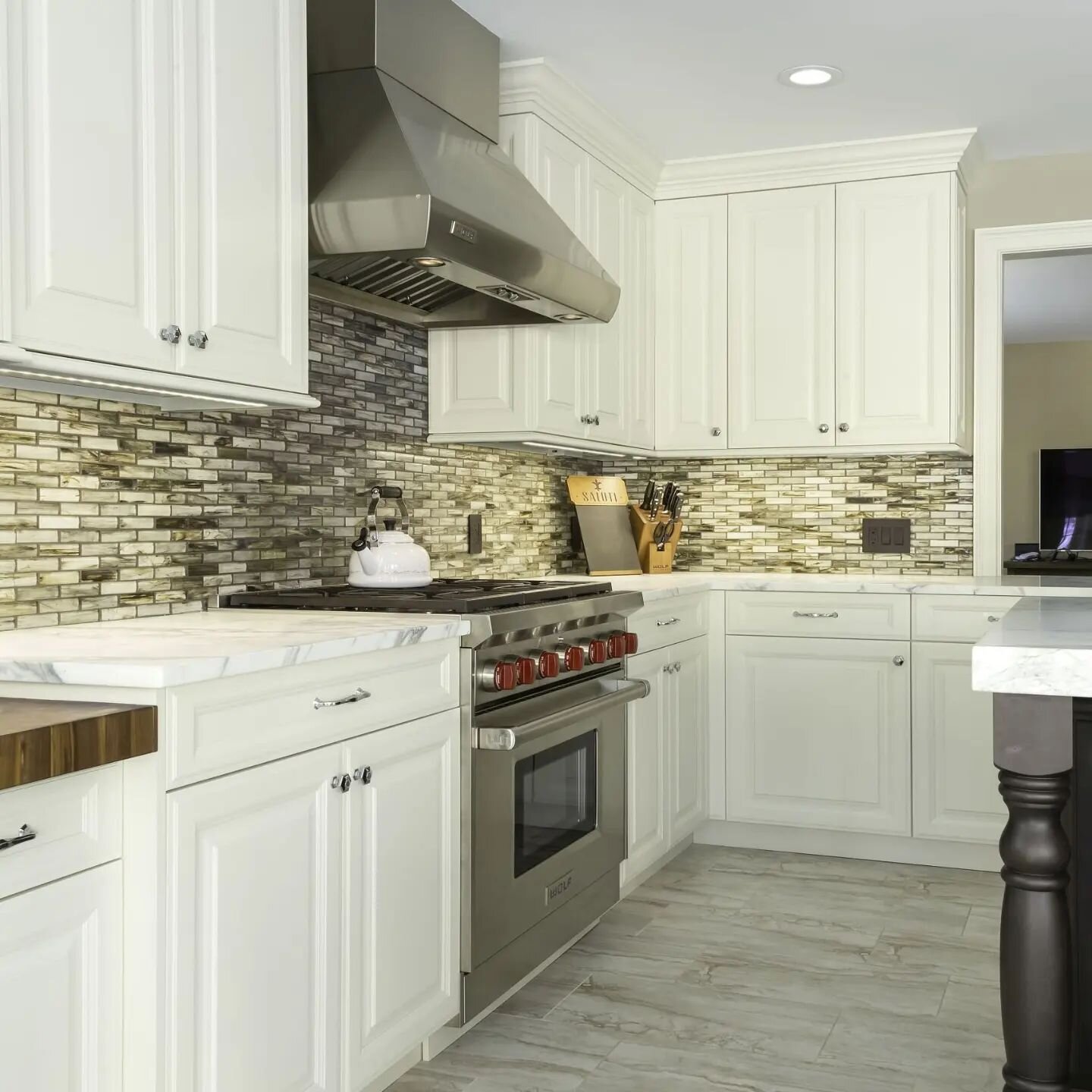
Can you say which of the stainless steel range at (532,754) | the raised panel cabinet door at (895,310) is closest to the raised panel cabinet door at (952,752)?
the raised panel cabinet door at (895,310)

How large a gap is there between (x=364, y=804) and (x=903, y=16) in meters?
2.39

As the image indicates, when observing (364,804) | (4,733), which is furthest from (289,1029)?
(4,733)

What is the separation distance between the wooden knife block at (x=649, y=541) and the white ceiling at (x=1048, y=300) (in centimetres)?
289

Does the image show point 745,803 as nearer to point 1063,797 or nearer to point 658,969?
point 658,969

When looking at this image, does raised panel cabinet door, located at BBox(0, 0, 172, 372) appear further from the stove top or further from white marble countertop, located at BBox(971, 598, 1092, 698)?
white marble countertop, located at BBox(971, 598, 1092, 698)

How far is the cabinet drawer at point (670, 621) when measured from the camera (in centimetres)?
342

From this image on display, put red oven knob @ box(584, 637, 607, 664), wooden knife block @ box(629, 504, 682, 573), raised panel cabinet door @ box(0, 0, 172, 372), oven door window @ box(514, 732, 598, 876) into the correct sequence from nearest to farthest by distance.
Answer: raised panel cabinet door @ box(0, 0, 172, 372) → oven door window @ box(514, 732, 598, 876) → red oven knob @ box(584, 637, 607, 664) → wooden knife block @ box(629, 504, 682, 573)

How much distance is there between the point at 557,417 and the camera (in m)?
3.56

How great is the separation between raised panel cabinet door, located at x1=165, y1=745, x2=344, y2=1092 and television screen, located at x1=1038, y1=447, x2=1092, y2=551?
354 inches

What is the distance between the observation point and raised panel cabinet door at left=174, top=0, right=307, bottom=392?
2.10 m

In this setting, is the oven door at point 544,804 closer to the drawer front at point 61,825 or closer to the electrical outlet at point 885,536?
the drawer front at point 61,825

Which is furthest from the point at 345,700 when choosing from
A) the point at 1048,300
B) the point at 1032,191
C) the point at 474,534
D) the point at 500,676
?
the point at 1048,300

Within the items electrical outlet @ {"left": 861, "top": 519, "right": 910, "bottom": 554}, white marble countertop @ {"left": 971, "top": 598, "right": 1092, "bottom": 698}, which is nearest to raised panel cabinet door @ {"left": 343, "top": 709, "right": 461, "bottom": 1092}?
white marble countertop @ {"left": 971, "top": 598, "right": 1092, "bottom": 698}

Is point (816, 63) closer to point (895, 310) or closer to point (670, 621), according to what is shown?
point (895, 310)
